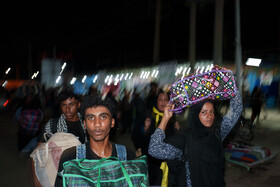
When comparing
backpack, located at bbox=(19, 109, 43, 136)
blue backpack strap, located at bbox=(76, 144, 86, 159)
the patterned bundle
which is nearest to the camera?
blue backpack strap, located at bbox=(76, 144, 86, 159)

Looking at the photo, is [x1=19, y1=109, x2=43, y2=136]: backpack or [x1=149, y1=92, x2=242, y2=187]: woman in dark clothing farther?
[x1=19, y1=109, x2=43, y2=136]: backpack

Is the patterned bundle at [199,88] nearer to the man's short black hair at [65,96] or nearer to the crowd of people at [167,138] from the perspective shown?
the crowd of people at [167,138]

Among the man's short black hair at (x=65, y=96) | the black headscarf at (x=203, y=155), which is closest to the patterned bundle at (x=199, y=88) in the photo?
the black headscarf at (x=203, y=155)

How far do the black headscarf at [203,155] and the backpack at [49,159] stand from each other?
1152 millimetres

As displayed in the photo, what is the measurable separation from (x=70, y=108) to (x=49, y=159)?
1.11 m

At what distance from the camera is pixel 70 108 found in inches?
143

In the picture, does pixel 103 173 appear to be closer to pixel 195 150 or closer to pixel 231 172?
pixel 195 150

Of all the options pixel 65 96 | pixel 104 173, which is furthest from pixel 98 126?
pixel 65 96

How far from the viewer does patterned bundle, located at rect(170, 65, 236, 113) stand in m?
2.57

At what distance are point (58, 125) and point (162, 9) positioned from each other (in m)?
16.8

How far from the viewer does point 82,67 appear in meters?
50.6

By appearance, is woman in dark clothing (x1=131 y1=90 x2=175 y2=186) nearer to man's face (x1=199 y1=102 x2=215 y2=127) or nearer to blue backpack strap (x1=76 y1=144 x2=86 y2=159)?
man's face (x1=199 y1=102 x2=215 y2=127)

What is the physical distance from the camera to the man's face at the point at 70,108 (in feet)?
11.8

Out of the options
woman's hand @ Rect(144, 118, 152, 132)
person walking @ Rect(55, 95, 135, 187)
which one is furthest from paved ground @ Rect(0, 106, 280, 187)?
person walking @ Rect(55, 95, 135, 187)
